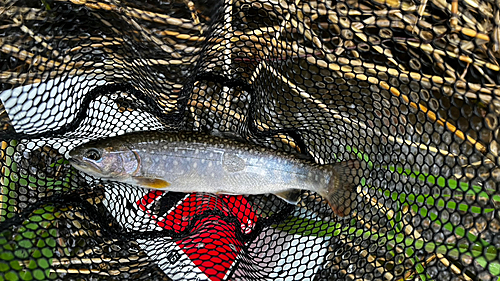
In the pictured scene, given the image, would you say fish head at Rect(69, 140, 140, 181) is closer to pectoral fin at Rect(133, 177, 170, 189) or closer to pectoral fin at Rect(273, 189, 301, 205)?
pectoral fin at Rect(133, 177, 170, 189)

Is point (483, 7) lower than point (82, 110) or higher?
higher

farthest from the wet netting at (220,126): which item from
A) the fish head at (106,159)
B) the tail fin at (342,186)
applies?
the fish head at (106,159)

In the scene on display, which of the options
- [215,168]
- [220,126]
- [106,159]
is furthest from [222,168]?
[106,159]

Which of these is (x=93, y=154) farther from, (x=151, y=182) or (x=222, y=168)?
(x=222, y=168)

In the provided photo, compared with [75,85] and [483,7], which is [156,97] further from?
[483,7]

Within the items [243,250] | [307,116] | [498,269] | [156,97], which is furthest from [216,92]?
[498,269]
